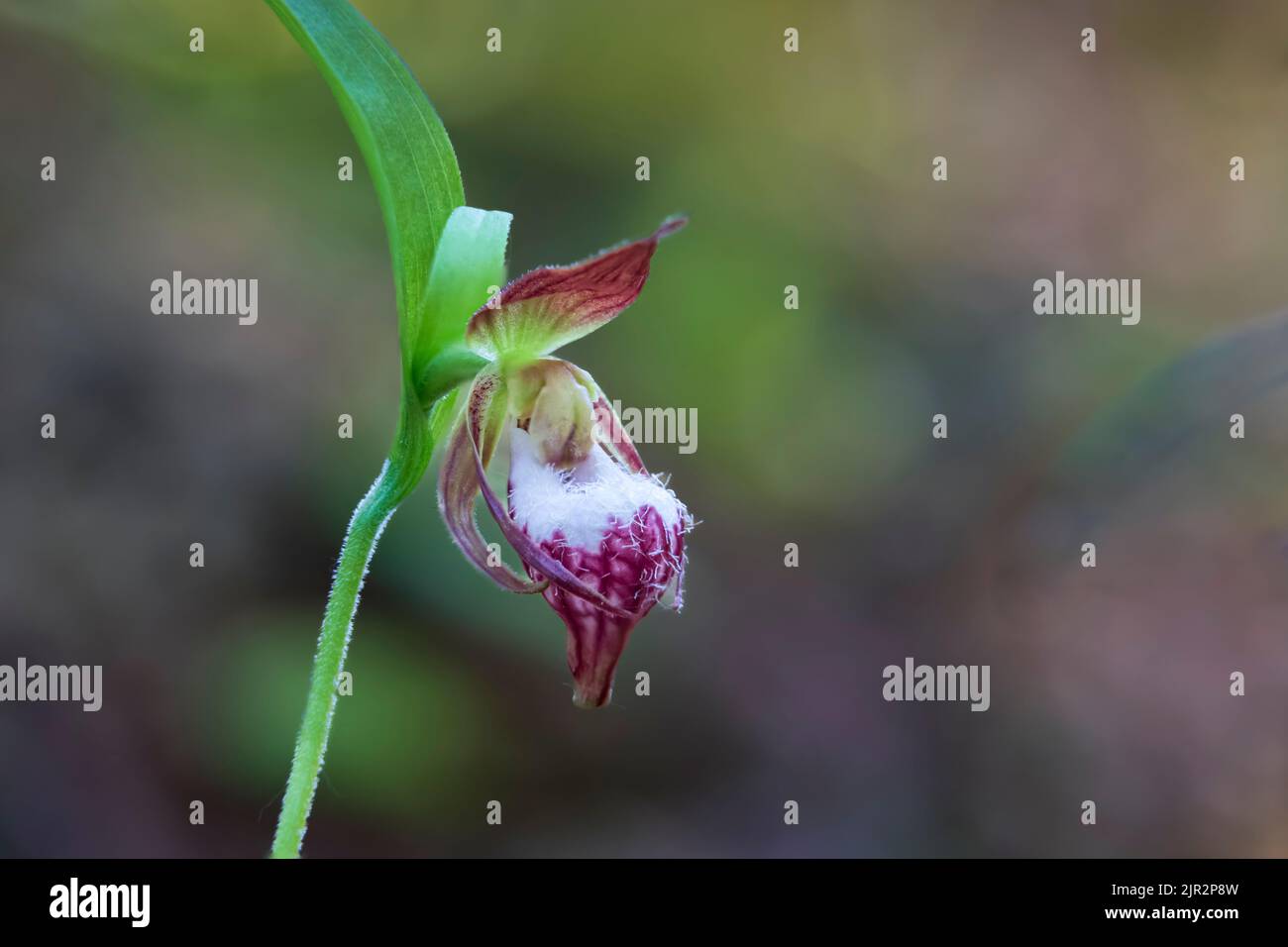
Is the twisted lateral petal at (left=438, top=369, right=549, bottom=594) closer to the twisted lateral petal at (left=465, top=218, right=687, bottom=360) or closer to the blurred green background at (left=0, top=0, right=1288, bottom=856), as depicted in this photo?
the twisted lateral petal at (left=465, top=218, right=687, bottom=360)

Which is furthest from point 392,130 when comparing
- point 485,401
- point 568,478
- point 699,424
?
point 699,424

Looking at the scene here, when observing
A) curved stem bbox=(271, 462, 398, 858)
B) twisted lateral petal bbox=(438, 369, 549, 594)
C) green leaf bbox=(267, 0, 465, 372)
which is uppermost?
green leaf bbox=(267, 0, 465, 372)

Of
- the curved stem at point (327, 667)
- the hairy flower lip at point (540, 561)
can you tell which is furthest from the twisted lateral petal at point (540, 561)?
the curved stem at point (327, 667)

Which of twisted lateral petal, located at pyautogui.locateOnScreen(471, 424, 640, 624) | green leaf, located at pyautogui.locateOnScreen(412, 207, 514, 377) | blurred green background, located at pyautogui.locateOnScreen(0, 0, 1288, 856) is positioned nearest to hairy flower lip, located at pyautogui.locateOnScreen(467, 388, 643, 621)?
twisted lateral petal, located at pyautogui.locateOnScreen(471, 424, 640, 624)

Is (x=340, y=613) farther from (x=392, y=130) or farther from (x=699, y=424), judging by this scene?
(x=699, y=424)
